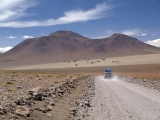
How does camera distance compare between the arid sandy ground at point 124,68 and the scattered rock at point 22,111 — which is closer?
the scattered rock at point 22,111

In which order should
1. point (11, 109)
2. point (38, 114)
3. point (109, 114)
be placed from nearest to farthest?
1. point (11, 109)
2. point (38, 114)
3. point (109, 114)

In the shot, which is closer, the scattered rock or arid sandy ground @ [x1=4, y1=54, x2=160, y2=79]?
the scattered rock

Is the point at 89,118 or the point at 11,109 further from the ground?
the point at 11,109

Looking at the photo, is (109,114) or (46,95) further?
(46,95)

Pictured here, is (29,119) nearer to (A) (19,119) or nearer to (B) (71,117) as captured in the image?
(A) (19,119)

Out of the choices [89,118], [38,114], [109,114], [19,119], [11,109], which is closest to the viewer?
[19,119]

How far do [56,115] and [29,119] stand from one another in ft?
5.98

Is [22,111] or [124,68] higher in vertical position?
[22,111]

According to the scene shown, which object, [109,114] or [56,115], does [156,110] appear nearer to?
[109,114]

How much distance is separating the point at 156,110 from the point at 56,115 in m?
4.62

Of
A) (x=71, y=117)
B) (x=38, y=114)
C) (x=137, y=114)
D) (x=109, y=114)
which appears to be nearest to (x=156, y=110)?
(x=137, y=114)

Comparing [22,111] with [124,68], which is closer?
[22,111]

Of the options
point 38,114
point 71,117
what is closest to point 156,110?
point 71,117

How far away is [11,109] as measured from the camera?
29.1 feet
